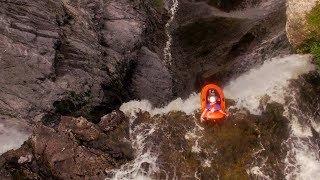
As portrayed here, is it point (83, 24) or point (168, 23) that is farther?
point (168, 23)

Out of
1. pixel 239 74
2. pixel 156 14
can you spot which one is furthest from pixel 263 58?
pixel 156 14

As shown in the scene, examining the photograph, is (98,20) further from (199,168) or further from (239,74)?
(199,168)

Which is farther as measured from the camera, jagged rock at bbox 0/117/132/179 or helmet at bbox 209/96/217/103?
helmet at bbox 209/96/217/103

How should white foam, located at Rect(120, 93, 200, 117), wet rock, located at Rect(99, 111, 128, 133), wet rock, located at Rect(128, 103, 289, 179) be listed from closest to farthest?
wet rock, located at Rect(128, 103, 289, 179) → wet rock, located at Rect(99, 111, 128, 133) → white foam, located at Rect(120, 93, 200, 117)

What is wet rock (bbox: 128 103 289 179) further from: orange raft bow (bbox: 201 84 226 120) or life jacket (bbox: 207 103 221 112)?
life jacket (bbox: 207 103 221 112)

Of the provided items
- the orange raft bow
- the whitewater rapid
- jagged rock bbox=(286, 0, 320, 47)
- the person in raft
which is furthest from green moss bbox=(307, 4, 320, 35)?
the person in raft

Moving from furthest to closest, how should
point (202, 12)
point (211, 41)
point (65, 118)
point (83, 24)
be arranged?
point (202, 12) → point (211, 41) → point (83, 24) → point (65, 118)

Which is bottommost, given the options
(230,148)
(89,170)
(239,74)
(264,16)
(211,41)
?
(89,170)
